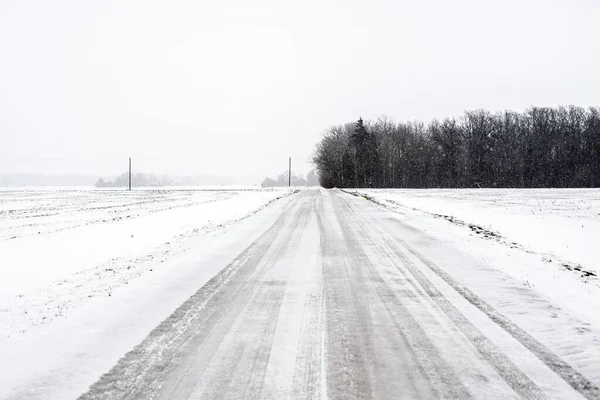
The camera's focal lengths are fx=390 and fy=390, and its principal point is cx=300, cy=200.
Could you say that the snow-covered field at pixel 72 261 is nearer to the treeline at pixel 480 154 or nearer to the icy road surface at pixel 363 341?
the icy road surface at pixel 363 341

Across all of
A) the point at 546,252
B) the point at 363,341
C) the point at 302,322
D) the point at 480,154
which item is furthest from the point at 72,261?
the point at 480,154

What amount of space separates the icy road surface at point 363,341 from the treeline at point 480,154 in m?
74.0

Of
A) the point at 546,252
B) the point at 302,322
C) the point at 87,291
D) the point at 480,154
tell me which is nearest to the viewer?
the point at 302,322

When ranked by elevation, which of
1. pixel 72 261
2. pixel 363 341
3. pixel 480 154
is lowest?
pixel 72 261

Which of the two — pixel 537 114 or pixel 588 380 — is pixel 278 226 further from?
pixel 537 114

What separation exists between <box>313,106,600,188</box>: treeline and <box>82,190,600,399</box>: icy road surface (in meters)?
74.0

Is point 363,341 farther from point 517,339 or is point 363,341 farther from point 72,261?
point 72,261

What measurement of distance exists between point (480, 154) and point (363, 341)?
273 feet

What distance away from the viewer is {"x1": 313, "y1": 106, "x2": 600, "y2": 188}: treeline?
76.2 metres

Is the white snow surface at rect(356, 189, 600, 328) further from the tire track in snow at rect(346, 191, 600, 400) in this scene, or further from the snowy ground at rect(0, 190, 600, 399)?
the tire track in snow at rect(346, 191, 600, 400)

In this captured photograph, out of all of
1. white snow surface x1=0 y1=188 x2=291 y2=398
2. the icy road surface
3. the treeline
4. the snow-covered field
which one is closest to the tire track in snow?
the icy road surface

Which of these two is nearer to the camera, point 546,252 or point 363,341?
point 363,341

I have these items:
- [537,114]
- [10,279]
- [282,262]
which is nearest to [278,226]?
[282,262]

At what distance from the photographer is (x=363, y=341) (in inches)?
162
